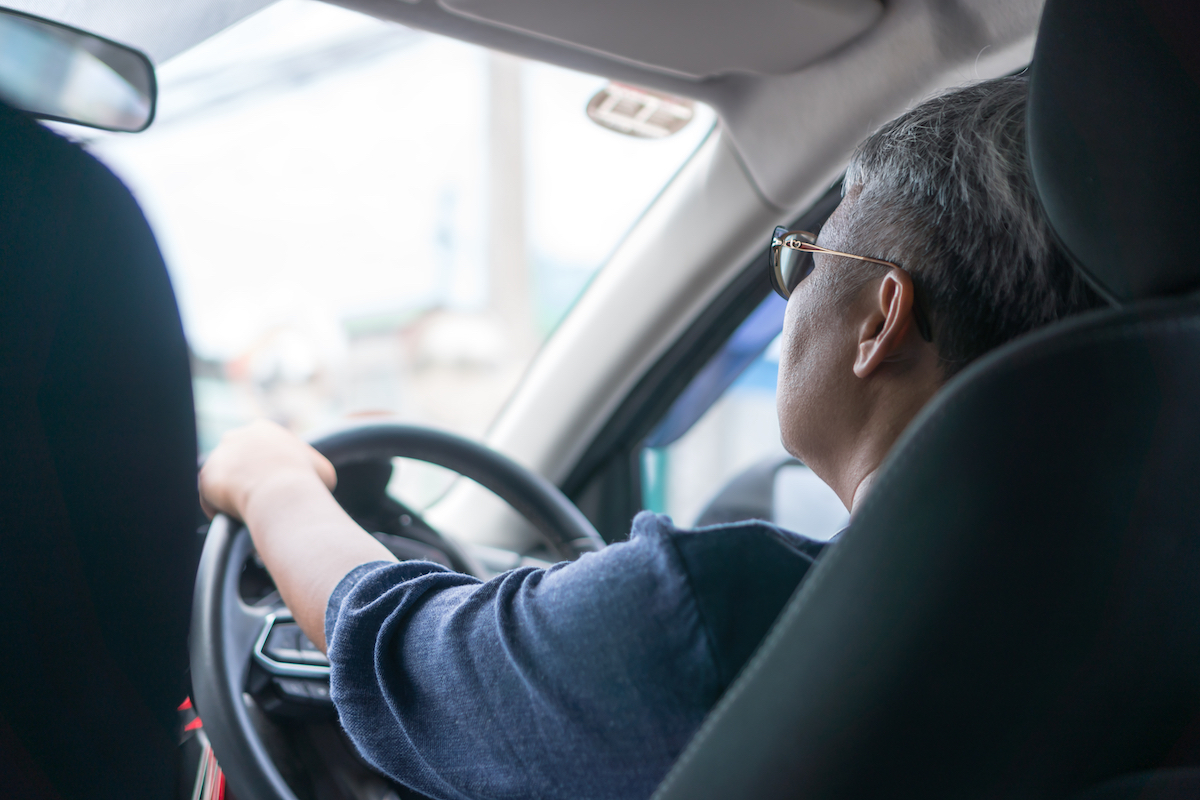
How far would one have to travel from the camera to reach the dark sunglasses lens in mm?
1160

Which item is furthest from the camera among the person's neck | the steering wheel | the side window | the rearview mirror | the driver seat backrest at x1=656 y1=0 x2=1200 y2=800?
the side window

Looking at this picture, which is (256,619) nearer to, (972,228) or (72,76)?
(72,76)

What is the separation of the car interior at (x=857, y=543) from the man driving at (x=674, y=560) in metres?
0.07

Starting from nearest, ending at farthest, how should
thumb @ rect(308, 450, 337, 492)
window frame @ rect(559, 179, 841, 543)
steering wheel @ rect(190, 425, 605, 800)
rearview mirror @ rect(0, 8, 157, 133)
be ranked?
rearview mirror @ rect(0, 8, 157, 133), steering wheel @ rect(190, 425, 605, 800), thumb @ rect(308, 450, 337, 492), window frame @ rect(559, 179, 841, 543)

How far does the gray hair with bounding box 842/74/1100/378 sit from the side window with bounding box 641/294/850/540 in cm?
105

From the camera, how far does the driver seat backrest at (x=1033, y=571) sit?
61cm

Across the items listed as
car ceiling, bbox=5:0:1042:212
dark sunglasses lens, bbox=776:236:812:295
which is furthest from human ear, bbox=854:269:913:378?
car ceiling, bbox=5:0:1042:212

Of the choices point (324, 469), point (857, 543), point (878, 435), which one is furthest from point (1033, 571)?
point (324, 469)

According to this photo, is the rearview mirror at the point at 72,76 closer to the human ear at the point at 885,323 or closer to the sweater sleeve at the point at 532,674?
the sweater sleeve at the point at 532,674

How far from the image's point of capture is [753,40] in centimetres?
152

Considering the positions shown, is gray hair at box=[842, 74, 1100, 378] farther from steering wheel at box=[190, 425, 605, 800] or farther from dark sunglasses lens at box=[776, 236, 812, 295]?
steering wheel at box=[190, 425, 605, 800]

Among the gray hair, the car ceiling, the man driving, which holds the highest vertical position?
the car ceiling

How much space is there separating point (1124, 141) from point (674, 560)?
475 mm

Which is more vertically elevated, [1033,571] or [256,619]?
[1033,571]
